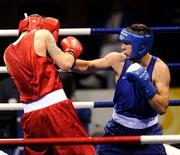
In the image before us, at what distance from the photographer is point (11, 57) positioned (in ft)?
12.8

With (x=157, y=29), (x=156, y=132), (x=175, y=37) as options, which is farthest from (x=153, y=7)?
(x=156, y=132)

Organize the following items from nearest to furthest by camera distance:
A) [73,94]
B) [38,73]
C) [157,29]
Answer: [38,73], [157,29], [73,94]

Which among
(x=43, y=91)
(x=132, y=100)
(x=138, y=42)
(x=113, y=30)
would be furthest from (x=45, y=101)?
(x=113, y=30)

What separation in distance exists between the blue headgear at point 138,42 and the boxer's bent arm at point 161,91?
13cm

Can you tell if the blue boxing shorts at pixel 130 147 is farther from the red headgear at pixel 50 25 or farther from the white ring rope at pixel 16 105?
the red headgear at pixel 50 25

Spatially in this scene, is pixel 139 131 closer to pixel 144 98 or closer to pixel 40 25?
pixel 144 98

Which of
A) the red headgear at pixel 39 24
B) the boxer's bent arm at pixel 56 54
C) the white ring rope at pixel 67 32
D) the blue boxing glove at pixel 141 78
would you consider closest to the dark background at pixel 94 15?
the white ring rope at pixel 67 32

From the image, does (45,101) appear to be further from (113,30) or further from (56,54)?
(113,30)

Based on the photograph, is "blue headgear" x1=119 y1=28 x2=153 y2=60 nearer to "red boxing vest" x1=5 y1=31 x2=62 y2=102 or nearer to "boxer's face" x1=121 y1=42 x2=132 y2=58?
"boxer's face" x1=121 y1=42 x2=132 y2=58

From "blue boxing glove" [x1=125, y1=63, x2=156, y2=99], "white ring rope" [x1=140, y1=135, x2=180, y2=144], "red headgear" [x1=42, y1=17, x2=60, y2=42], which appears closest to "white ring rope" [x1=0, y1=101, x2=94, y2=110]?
"red headgear" [x1=42, y1=17, x2=60, y2=42]

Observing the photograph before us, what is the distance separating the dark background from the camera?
21.2 ft

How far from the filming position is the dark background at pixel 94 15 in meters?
6.47

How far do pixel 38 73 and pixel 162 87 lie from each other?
0.63 meters

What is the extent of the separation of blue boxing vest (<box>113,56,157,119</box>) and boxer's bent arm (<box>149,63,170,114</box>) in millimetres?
48
